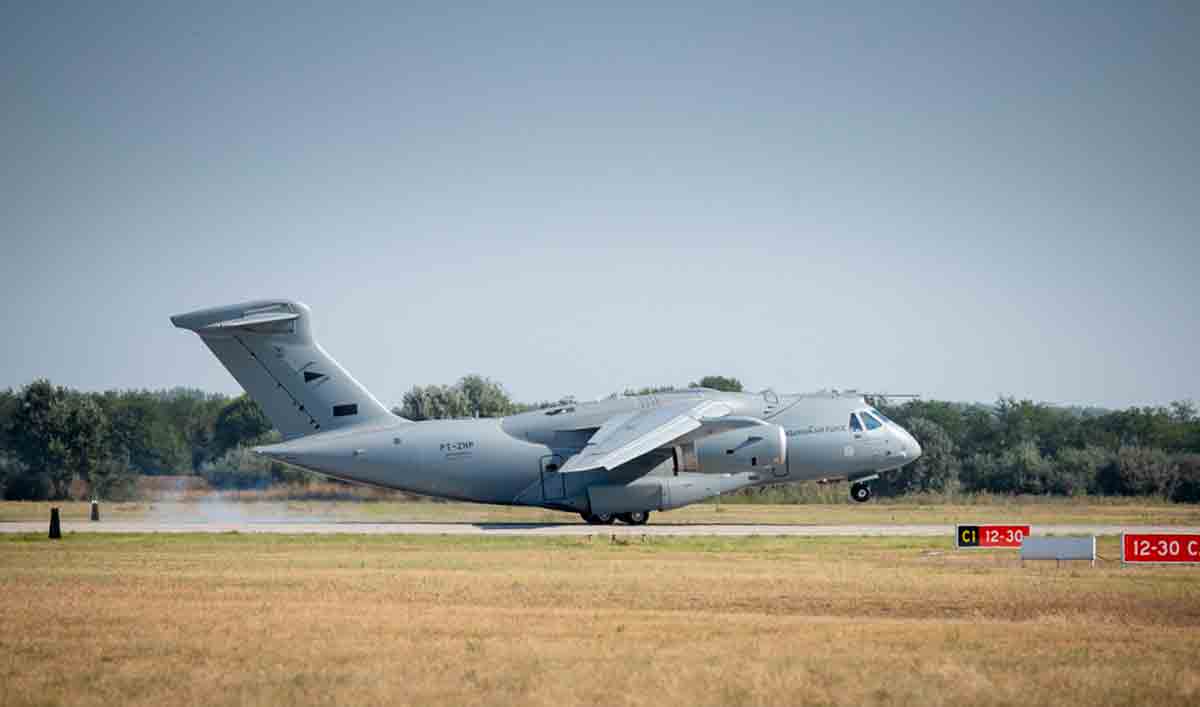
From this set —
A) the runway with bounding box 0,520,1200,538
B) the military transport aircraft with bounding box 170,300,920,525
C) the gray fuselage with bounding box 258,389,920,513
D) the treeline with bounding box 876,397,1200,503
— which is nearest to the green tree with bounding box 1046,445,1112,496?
the treeline with bounding box 876,397,1200,503

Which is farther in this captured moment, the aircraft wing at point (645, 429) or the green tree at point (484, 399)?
the green tree at point (484, 399)

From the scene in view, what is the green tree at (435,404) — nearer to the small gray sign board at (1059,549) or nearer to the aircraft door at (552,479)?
the aircraft door at (552,479)

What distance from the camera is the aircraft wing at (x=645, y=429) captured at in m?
36.6

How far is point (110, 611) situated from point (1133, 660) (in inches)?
586

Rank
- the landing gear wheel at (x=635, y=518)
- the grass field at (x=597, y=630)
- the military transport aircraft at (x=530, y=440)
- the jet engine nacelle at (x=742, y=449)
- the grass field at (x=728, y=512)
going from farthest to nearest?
the grass field at (x=728, y=512) → the landing gear wheel at (x=635, y=518) → the military transport aircraft at (x=530, y=440) → the jet engine nacelle at (x=742, y=449) → the grass field at (x=597, y=630)

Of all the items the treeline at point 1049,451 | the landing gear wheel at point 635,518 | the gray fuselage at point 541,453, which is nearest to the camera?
the gray fuselage at point 541,453

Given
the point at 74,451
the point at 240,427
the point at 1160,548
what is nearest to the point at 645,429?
the point at 1160,548

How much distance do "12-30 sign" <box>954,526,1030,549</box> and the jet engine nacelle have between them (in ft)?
27.0

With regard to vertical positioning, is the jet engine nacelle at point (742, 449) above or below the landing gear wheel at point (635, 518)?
above

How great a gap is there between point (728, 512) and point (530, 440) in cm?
1179

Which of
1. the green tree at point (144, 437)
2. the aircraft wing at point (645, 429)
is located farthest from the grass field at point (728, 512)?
the green tree at point (144, 437)

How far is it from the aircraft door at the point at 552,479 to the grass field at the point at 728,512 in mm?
2968

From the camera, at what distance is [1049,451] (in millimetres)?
73188

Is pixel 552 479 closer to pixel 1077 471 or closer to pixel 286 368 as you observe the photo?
pixel 286 368
